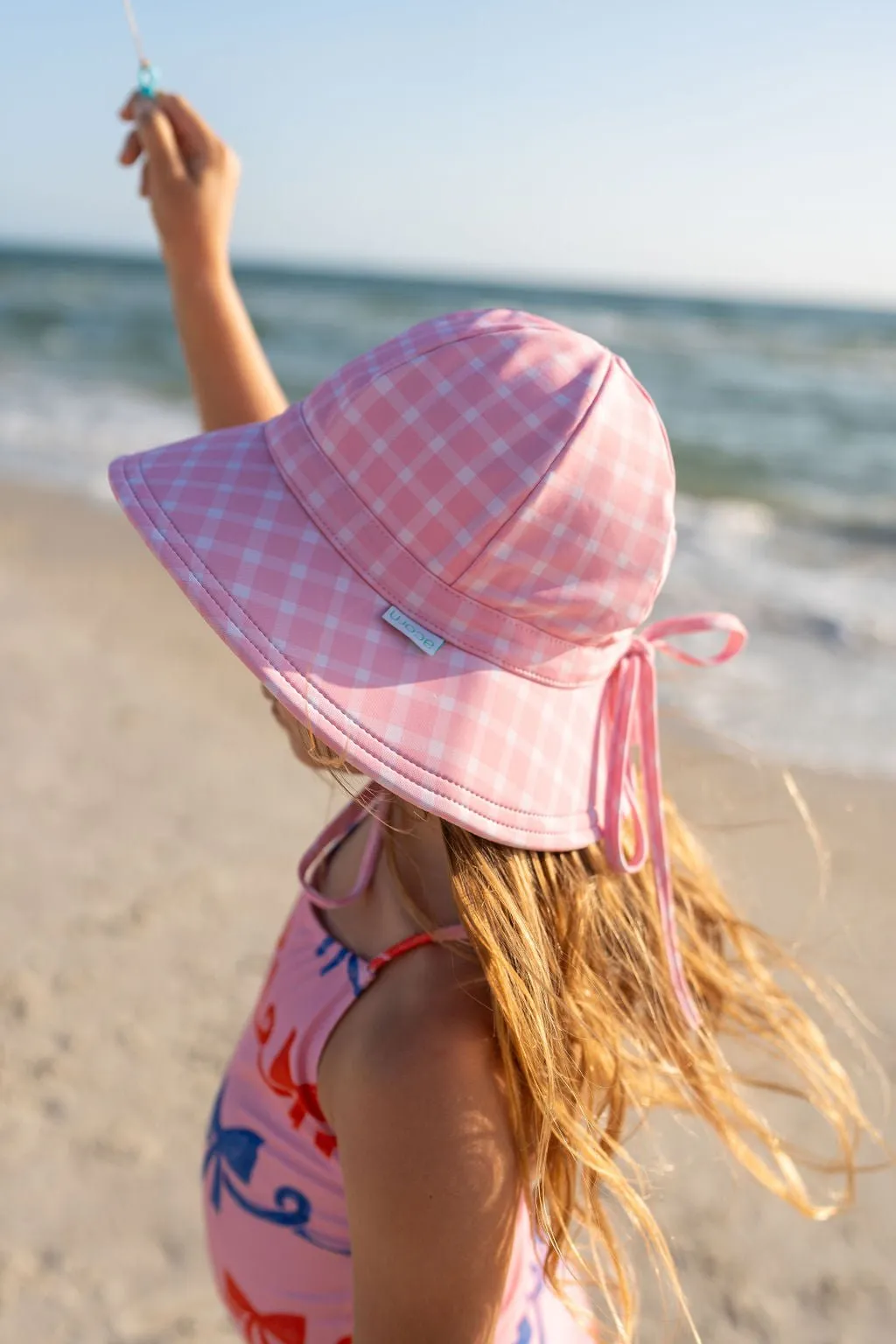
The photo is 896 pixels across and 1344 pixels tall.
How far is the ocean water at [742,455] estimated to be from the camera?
158 inches

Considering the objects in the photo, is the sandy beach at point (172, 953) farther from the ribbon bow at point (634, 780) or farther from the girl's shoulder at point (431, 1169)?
the girl's shoulder at point (431, 1169)

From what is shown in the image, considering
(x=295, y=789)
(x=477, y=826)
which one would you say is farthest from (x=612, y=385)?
(x=295, y=789)

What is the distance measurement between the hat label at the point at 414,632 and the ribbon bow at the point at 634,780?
0.79 ft

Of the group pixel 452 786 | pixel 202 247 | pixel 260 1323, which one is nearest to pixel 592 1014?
pixel 452 786

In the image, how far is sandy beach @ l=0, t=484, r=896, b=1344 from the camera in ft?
6.56

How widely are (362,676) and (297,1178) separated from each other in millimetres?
569

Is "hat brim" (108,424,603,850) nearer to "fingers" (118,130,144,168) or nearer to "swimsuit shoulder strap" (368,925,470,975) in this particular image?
"swimsuit shoulder strap" (368,925,470,975)

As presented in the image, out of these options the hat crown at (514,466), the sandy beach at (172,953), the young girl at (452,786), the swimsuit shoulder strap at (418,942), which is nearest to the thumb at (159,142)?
the young girl at (452,786)

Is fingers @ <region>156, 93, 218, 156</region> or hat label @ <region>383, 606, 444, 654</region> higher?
fingers @ <region>156, 93, 218, 156</region>

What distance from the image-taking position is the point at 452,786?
103 centimetres

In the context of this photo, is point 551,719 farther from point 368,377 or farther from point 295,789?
point 295,789

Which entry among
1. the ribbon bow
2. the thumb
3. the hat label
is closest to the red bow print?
the ribbon bow

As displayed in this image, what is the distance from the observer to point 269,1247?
1259mm

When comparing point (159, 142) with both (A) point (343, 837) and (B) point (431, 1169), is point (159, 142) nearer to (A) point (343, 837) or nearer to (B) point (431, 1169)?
(A) point (343, 837)
